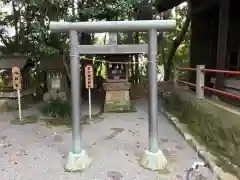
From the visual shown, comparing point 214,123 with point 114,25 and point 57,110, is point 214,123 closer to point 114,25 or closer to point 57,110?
point 114,25

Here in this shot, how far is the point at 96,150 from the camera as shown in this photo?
4.73 metres

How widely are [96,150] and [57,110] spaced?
2899mm

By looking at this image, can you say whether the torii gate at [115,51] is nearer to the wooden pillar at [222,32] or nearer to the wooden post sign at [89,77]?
the wooden pillar at [222,32]

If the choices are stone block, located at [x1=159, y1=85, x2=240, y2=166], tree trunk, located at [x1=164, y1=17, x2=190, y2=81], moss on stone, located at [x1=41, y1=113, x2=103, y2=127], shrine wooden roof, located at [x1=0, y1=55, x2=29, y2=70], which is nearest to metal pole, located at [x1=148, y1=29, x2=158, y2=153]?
stone block, located at [x1=159, y1=85, x2=240, y2=166]

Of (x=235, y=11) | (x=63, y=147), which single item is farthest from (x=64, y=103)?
(x=235, y=11)

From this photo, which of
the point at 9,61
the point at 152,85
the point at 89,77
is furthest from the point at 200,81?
the point at 9,61

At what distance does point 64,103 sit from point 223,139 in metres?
4.51

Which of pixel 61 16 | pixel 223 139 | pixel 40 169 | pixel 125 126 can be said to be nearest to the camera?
pixel 40 169

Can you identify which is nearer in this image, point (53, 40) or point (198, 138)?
point (198, 138)

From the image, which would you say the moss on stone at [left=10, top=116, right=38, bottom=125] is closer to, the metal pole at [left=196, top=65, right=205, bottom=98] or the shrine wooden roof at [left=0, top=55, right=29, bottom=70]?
the shrine wooden roof at [left=0, top=55, right=29, bottom=70]

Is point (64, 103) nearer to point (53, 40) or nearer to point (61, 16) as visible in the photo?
point (53, 40)

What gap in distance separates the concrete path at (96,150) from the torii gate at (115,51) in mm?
170

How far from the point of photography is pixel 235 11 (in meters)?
7.75

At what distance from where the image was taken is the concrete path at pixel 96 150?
3832 mm
